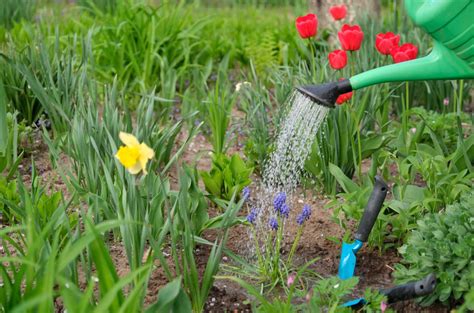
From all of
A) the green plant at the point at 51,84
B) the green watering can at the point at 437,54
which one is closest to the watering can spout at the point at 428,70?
the green watering can at the point at 437,54

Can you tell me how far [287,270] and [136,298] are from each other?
80 cm

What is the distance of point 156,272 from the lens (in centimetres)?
260

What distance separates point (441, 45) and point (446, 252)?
0.60m

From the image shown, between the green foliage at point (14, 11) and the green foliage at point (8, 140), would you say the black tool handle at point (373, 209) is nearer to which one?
the green foliage at point (8, 140)

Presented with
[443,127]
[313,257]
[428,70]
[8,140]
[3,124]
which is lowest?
[313,257]

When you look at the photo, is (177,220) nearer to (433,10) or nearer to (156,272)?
(156,272)

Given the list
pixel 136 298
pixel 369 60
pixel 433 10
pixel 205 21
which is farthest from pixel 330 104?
pixel 205 21

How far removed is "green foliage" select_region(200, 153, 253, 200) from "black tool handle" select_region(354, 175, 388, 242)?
640mm

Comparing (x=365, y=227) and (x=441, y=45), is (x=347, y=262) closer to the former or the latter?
(x=365, y=227)

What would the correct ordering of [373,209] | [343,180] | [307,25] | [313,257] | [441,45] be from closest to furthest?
1. [441,45]
2. [373,209]
3. [313,257]
4. [343,180]
5. [307,25]

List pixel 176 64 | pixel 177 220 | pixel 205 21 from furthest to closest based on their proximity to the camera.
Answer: pixel 205 21 → pixel 176 64 → pixel 177 220

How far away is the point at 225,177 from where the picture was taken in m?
3.11

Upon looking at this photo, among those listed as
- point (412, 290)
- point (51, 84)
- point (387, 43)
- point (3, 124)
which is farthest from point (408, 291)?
point (51, 84)

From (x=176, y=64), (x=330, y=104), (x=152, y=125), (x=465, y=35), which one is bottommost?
(x=176, y=64)
